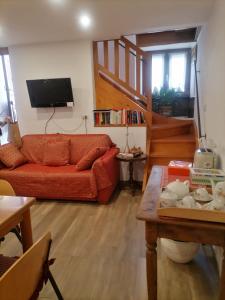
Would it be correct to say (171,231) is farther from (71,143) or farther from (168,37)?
(168,37)

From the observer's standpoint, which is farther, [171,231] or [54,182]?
[54,182]

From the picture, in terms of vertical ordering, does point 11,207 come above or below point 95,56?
below

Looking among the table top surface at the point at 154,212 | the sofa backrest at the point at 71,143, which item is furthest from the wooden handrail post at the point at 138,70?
the table top surface at the point at 154,212

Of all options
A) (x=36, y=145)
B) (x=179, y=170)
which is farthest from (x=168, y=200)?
(x=36, y=145)

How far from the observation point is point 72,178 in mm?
2980

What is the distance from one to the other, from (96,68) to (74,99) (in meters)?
0.65

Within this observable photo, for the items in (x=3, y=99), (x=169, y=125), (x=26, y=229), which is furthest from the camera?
(x=3, y=99)

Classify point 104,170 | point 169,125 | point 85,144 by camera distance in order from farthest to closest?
1. point 169,125
2. point 85,144
3. point 104,170

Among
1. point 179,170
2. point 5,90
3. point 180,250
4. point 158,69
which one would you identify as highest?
point 158,69

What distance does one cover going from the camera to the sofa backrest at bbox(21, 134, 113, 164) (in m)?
3.57

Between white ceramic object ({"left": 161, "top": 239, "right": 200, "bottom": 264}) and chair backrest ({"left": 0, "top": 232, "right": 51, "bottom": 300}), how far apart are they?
1127mm

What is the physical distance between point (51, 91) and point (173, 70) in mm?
4492

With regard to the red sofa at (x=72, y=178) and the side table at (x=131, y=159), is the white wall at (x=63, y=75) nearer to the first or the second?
the side table at (x=131, y=159)

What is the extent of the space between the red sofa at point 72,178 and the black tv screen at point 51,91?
839 millimetres
